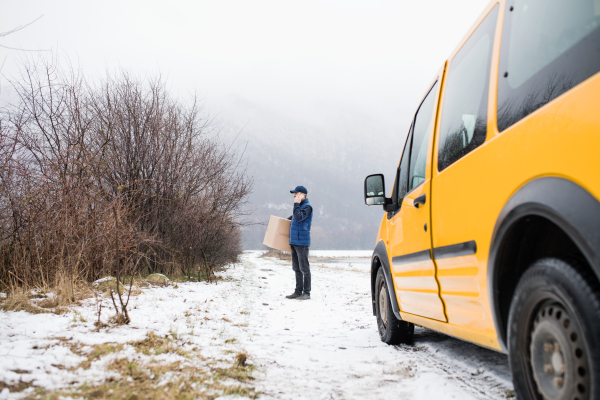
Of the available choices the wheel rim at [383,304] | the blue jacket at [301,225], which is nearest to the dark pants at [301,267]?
the blue jacket at [301,225]

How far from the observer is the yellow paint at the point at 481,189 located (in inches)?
41.6

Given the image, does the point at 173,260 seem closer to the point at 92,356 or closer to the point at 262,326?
the point at 262,326

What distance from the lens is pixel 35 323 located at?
2883 millimetres

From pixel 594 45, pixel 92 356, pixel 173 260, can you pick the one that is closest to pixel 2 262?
pixel 92 356

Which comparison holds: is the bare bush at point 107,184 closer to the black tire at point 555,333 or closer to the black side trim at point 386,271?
the black side trim at point 386,271

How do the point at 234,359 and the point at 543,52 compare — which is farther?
the point at 234,359

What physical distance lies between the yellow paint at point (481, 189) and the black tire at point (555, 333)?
22 cm

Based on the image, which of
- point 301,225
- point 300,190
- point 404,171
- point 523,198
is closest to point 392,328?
point 404,171

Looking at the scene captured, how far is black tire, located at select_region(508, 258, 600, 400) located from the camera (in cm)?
100

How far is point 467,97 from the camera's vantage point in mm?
1965

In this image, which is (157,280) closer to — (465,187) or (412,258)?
(412,258)

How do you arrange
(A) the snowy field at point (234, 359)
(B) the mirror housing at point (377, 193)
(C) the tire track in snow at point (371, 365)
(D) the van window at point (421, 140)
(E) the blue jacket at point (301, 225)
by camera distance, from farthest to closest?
1. (E) the blue jacket at point (301, 225)
2. (B) the mirror housing at point (377, 193)
3. (D) the van window at point (421, 140)
4. (C) the tire track in snow at point (371, 365)
5. (A) the snowy field at point (234, 359)

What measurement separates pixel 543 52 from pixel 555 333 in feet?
3.35

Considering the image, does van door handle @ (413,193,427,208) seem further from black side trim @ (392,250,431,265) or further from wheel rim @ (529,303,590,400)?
wheel rim @ (529,303,590,400)
